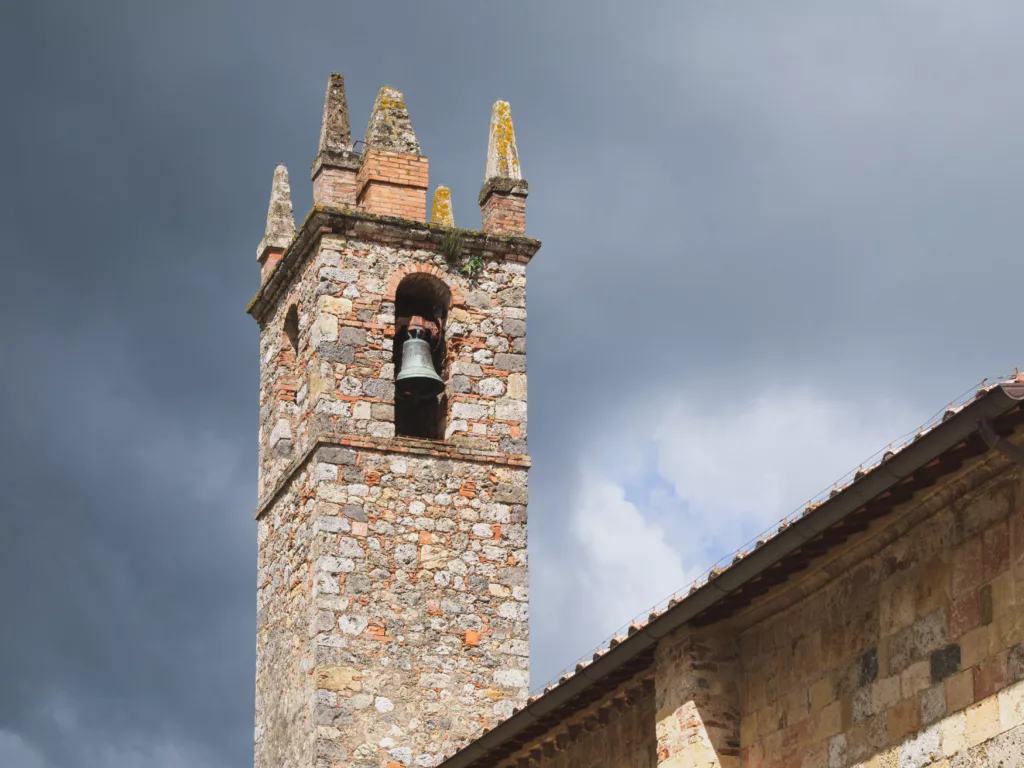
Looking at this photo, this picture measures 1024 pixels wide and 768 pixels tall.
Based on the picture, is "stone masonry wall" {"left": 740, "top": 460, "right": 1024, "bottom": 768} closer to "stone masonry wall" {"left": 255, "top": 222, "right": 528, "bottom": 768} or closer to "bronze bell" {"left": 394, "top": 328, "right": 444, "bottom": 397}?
"stone masonry wall" {"left": 255, "top": 222, "right": 528, "bottom": 768}

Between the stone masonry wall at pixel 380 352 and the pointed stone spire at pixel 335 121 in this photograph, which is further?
the pointed stone spire at pixel 335 121

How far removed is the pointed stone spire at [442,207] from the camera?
1812 centimetres

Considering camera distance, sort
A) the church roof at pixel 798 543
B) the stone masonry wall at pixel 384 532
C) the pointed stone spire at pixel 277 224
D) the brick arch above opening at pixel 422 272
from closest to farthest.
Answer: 1. the church roof at pixel 798 543
2. the stone masonry wall at pixel 384 532
3. the brick arch above opening at pixel 422 272
4. the pointed stone spire at pixel 277 224

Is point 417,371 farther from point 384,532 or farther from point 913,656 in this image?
point 913,656

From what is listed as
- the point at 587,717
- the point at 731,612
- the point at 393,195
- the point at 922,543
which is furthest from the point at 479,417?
the point at 922,543

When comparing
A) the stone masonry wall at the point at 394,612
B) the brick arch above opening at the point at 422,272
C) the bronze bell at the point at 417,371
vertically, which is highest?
the brick arch above opening at the point at 422,272

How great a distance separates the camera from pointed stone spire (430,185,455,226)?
18.1m

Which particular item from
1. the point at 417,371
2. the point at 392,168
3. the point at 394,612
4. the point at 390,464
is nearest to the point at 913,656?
the point at 394,612

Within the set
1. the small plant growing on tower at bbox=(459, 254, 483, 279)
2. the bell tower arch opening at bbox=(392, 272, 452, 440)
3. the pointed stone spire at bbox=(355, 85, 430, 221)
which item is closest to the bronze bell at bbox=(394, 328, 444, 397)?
the bell tower arch opening at bbox=(392, 272, 452, 440)

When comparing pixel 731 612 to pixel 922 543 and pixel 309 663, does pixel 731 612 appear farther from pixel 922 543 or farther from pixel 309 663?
pixel 309 663

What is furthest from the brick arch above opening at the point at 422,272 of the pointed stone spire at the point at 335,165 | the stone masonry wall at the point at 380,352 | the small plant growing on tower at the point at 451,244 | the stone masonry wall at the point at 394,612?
the stone masonry wall at the point at 394,612

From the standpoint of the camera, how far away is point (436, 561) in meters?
16.3

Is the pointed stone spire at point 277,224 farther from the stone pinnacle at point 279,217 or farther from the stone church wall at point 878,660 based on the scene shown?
the stone church wall at point 878,660

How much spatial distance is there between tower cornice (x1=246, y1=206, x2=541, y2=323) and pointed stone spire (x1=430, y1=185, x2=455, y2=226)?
651 mm
